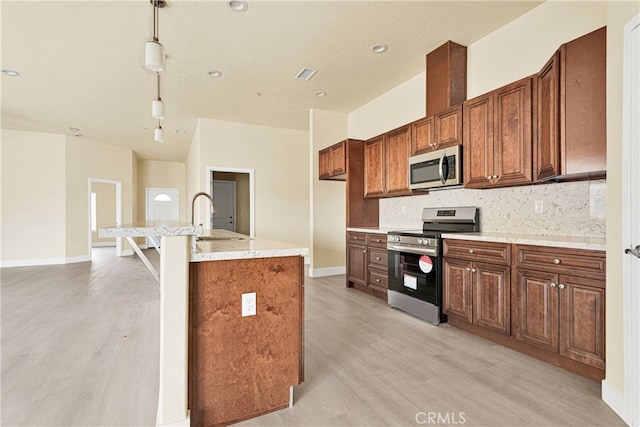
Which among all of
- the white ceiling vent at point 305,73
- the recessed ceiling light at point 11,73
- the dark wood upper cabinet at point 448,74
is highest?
the white ceiling vent at point 305,73

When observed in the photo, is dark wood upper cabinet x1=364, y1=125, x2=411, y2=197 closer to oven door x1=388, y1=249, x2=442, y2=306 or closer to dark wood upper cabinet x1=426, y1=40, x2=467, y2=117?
dark wood upper cabinet x1=426, y1=40, x2=467, y2=117

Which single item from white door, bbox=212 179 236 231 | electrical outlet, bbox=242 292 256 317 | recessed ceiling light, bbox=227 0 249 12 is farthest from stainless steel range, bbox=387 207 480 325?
white door, bbox=212 179 236 231

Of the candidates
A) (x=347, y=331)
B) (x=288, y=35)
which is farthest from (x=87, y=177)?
(x=347, y=331)

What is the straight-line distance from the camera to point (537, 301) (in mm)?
2270

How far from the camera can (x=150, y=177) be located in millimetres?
10406

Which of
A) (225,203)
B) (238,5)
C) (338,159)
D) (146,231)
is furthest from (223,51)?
(225,203)

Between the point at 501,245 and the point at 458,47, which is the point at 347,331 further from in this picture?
the point at 458,47

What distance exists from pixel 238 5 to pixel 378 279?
329 centimetres

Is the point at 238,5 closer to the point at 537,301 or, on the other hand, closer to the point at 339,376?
the point at 339,376

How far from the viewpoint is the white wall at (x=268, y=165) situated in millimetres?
5945

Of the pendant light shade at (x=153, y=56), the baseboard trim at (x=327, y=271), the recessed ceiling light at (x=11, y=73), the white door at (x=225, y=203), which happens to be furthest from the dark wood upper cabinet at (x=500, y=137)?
the white door at (x=225, y=203)

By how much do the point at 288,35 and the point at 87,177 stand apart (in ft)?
22.8

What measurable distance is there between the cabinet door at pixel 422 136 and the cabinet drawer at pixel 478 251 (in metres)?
1.19

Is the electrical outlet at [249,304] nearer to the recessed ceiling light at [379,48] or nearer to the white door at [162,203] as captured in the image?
the recessed ceiling light at [379,48]
